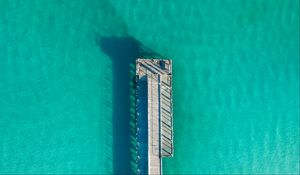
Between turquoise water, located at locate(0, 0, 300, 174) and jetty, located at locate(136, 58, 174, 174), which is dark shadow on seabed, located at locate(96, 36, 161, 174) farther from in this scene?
jetty, located at locate(136, 58, 174, 174)

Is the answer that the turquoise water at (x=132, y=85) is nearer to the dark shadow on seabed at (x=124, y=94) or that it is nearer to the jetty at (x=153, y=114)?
the dark shadow on seabed at (x=124, y=94)

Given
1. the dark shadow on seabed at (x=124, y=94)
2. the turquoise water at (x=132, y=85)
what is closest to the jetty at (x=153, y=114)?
the dark shadow on seabed at (x=124, y=94)

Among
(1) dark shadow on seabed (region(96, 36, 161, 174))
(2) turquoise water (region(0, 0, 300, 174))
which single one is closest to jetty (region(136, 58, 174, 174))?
(1) dark shadow on seabed (region(96, 36, 161, 174))

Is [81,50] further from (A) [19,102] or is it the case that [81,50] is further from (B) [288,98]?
(B) [288,98]

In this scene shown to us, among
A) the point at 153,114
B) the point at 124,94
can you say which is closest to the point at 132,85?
the point at 124,94

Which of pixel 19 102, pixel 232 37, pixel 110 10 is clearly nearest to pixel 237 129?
pixel 232 37

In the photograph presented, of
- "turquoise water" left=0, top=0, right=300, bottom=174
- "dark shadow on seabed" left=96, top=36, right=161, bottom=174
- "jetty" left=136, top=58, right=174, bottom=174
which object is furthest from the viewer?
"dark shadow on seabed" left=96, top=36, right=161, bottom=174
